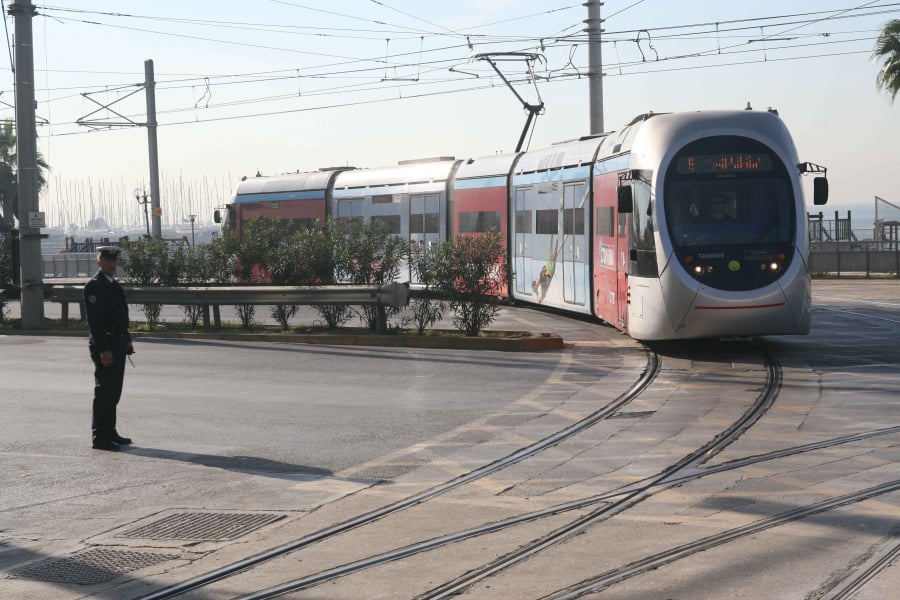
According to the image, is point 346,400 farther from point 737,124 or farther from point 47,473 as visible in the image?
point 737,124

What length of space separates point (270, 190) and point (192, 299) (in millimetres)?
14483

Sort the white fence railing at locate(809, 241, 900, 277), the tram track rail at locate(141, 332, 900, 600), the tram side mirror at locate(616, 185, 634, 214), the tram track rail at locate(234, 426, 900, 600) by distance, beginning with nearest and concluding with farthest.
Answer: the tram track rail at locate(141, 332, 900, 600) → the tram track rail at locate(234, 426, 900, 600) → the tram side mirror at locate(616, 185, 634, 214) → the white fence railing at locate(809, 241, 900, 277)

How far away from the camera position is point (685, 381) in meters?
14.6

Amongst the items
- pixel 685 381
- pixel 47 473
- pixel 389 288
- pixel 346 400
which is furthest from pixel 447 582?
pixel 389 288

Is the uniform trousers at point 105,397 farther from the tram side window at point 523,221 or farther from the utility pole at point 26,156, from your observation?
the tram side window at point 523,221

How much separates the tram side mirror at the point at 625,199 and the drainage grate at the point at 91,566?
1152 centimetres

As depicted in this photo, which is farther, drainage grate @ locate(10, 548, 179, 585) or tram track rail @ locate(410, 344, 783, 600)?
drainage grate @ locate(10, 548, 179, 585)

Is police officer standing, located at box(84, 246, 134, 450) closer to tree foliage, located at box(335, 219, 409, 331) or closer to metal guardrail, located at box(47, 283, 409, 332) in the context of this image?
metal guardrail, located at box(47, 283, 409, 332)

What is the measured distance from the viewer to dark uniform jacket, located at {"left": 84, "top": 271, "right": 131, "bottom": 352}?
1107cm

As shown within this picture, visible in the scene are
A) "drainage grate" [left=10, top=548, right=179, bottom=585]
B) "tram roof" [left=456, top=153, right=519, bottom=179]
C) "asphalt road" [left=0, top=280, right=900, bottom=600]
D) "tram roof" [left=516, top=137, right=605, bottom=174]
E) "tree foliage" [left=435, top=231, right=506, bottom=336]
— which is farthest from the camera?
"tram roof" [left=456, top=153, right=519, bottom=179]

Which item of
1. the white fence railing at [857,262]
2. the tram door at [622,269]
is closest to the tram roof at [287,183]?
the white fence railing at [857,262]

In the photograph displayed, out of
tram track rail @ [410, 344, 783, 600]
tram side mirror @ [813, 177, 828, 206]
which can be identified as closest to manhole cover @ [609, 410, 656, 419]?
tram track rail @ [410, 344, 783, 600]

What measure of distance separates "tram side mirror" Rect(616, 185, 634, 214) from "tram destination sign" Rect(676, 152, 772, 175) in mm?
A: 898

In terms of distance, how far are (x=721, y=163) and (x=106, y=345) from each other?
30.4 ft
